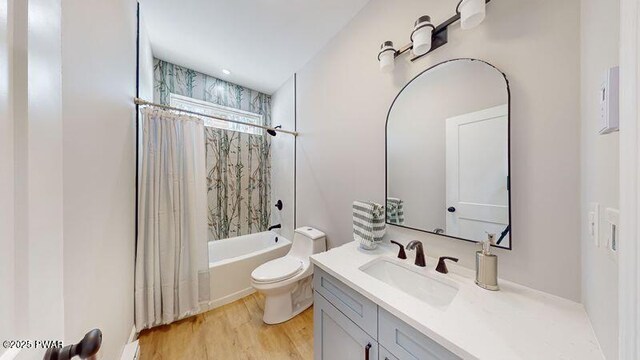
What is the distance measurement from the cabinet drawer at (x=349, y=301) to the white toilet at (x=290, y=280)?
600mm

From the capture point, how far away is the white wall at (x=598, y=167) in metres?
0.50

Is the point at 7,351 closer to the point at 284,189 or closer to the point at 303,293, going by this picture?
the point at 303,293

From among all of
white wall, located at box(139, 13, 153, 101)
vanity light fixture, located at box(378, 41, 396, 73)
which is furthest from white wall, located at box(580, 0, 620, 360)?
white wall, located at box(139, 13, 153, 101)

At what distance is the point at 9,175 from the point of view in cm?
30

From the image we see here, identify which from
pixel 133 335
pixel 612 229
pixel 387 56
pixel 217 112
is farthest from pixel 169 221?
pixel 612 229

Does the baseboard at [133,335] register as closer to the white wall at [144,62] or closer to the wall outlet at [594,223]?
the white wall at [144,62]

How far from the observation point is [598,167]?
595 millimetres

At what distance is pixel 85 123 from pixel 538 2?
1885 millimetres

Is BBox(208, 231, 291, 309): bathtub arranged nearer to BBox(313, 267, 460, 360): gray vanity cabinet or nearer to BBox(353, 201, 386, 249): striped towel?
BBox(313, 267, 460, 360): gray vanity cabinet

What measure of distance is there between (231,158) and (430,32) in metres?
2.46

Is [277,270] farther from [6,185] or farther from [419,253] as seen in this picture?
[6,185]

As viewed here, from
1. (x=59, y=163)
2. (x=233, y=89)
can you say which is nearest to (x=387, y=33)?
(x=59, y=163)

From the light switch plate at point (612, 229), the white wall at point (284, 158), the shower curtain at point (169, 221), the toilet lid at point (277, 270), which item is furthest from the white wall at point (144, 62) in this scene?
the light switch plate at point (612, 229)

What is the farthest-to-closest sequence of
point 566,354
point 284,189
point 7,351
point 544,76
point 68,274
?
point 284,189
point 544,76
point 68,274
point 566,354
point 7,351
